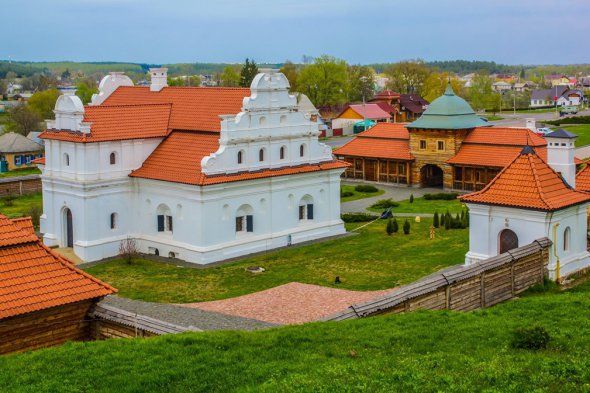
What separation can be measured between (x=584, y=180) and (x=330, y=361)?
20.9 meters

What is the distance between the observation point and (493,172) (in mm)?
51219

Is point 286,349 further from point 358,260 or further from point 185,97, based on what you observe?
point 185,97

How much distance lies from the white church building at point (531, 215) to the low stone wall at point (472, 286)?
2.87 feet

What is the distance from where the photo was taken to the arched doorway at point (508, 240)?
2736cm

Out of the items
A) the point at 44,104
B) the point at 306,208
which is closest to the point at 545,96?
the point at 44,104

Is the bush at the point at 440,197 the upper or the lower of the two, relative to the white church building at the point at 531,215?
lower

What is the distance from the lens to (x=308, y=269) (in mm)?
33031

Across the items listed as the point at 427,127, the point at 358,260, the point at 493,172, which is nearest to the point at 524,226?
the point at 358,260

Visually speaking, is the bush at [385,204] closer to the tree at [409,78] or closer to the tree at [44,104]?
the tree at [44,104]

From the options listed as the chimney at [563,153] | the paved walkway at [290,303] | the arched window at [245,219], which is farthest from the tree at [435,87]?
the paved walkway at [290,303]

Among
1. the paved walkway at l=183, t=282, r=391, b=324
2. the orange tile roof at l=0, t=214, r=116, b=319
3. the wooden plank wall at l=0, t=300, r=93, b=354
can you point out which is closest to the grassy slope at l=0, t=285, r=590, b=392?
the wooden plank wall at l=0, t=300, r=93, b=354

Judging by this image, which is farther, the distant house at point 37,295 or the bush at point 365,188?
the bush at point 365,188

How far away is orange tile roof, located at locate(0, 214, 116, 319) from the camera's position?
16766mm

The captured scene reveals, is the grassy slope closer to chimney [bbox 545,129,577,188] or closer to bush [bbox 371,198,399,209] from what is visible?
chimney [bbox 545,129,577,188]
